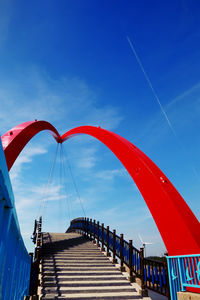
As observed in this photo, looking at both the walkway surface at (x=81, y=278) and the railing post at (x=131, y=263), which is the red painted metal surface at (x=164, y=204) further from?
the walkway surface at (x=81, y=278)

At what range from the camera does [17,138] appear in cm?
1513

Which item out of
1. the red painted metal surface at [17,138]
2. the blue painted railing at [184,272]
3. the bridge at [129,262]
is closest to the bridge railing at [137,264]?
the bridge at [129,262]

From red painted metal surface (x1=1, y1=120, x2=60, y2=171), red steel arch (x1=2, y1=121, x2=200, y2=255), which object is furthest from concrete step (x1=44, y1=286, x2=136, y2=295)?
red painted metal surface (x1=1, y1=120, x2=60, y2=171)

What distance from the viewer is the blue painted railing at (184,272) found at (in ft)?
15.6

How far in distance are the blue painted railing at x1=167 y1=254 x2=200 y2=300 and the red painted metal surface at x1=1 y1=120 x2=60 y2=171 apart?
10.8 metres

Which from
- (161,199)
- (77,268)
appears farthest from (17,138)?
(161,199)

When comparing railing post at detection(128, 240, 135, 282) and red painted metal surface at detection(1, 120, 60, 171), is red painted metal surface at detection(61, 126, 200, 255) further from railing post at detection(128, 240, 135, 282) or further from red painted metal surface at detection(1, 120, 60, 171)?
red painted metal surface at detection(1, 120, 60, 171)

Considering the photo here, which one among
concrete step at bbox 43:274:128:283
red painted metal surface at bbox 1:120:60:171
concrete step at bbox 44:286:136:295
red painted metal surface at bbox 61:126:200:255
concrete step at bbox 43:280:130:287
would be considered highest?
red painted metal surface at bbox 1:120:60:171

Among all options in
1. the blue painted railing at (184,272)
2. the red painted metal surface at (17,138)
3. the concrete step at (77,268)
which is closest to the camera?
the blue painted railing at (184,272)

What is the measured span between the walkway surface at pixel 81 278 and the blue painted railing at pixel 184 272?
2935mm

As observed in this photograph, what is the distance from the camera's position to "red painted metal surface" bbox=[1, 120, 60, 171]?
14.2 meters

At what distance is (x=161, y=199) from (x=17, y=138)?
33.0 ft

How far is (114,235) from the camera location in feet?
37.9

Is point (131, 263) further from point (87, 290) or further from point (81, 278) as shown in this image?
point (87, 290)
